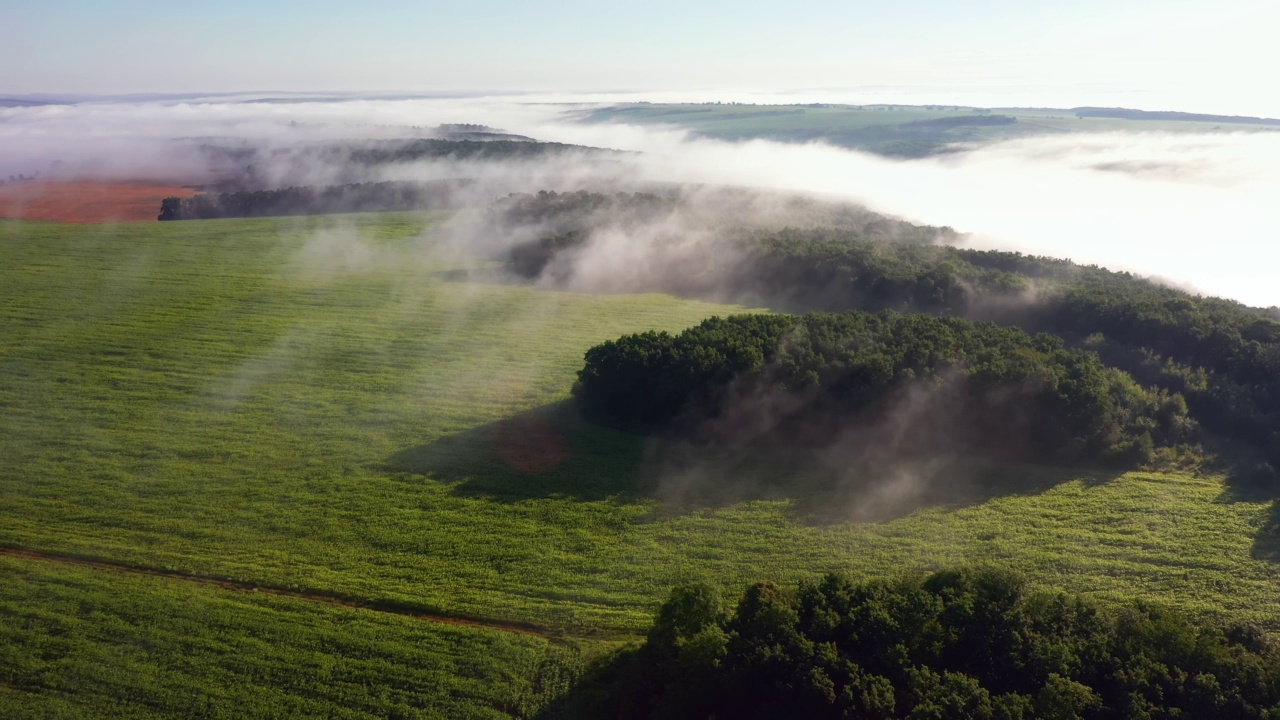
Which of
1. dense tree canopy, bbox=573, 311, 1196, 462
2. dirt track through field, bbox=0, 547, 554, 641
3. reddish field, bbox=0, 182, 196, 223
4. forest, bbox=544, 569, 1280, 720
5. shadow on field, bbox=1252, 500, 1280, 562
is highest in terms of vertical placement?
reddish field, bbox=0, 182, 196, 223

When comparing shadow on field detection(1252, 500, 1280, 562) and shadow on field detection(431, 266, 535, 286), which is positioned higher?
shadow on field detection(431, 266, 535, 286)

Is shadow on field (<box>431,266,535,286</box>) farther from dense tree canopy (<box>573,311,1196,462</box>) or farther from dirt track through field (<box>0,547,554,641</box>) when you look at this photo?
dirt track through field (<box>0,547,554,641</box>)

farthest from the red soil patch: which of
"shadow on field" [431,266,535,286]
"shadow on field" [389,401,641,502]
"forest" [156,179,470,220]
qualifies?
"forest" [156,179,470,220]

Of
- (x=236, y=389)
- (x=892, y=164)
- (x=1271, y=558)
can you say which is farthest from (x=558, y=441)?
(x=892, y=164)

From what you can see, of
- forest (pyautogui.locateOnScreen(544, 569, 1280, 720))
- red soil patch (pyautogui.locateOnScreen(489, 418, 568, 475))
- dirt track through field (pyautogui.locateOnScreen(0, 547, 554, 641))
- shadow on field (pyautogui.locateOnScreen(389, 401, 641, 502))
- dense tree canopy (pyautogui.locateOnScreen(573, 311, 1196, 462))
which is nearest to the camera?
forest (pyautogui.locateOnScreen(544, 569, 1280, 720))

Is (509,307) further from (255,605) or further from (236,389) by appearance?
(255,605)

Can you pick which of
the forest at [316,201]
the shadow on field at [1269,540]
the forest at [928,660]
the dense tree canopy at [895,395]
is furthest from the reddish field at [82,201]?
the shadow on field at [1269,540]
